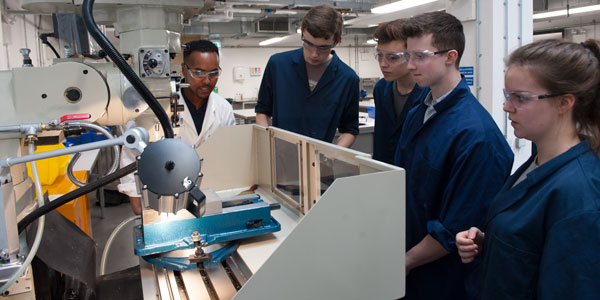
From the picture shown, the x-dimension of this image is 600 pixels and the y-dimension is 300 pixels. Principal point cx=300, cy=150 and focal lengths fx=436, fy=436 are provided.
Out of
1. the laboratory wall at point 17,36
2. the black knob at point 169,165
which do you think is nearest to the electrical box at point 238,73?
the laboratory wall at point 17,36

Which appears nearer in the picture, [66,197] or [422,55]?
Answer: [66,197]

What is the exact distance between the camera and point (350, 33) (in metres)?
9.17

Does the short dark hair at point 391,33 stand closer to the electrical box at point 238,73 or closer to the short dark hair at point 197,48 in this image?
the short dark hair at point 197,48

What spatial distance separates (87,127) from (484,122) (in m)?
0.99

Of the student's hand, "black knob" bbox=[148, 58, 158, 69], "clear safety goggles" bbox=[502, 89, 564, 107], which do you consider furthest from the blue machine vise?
"clear safety goggles" bbox=[502, 89, 564, 107]

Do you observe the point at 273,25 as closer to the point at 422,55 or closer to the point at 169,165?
the point at 422,55

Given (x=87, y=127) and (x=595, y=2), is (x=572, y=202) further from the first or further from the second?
(x=595, y=2)

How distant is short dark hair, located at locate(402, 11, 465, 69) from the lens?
1273 millimetres

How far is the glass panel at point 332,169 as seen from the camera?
122 cm

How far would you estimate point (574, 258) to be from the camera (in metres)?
0.81

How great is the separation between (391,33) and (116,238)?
3.00 metres

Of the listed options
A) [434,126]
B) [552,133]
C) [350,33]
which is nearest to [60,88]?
[434,126]

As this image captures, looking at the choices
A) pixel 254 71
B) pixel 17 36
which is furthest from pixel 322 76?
pixel 254 71

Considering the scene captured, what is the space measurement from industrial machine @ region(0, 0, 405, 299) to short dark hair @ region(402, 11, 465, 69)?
0.44 m
